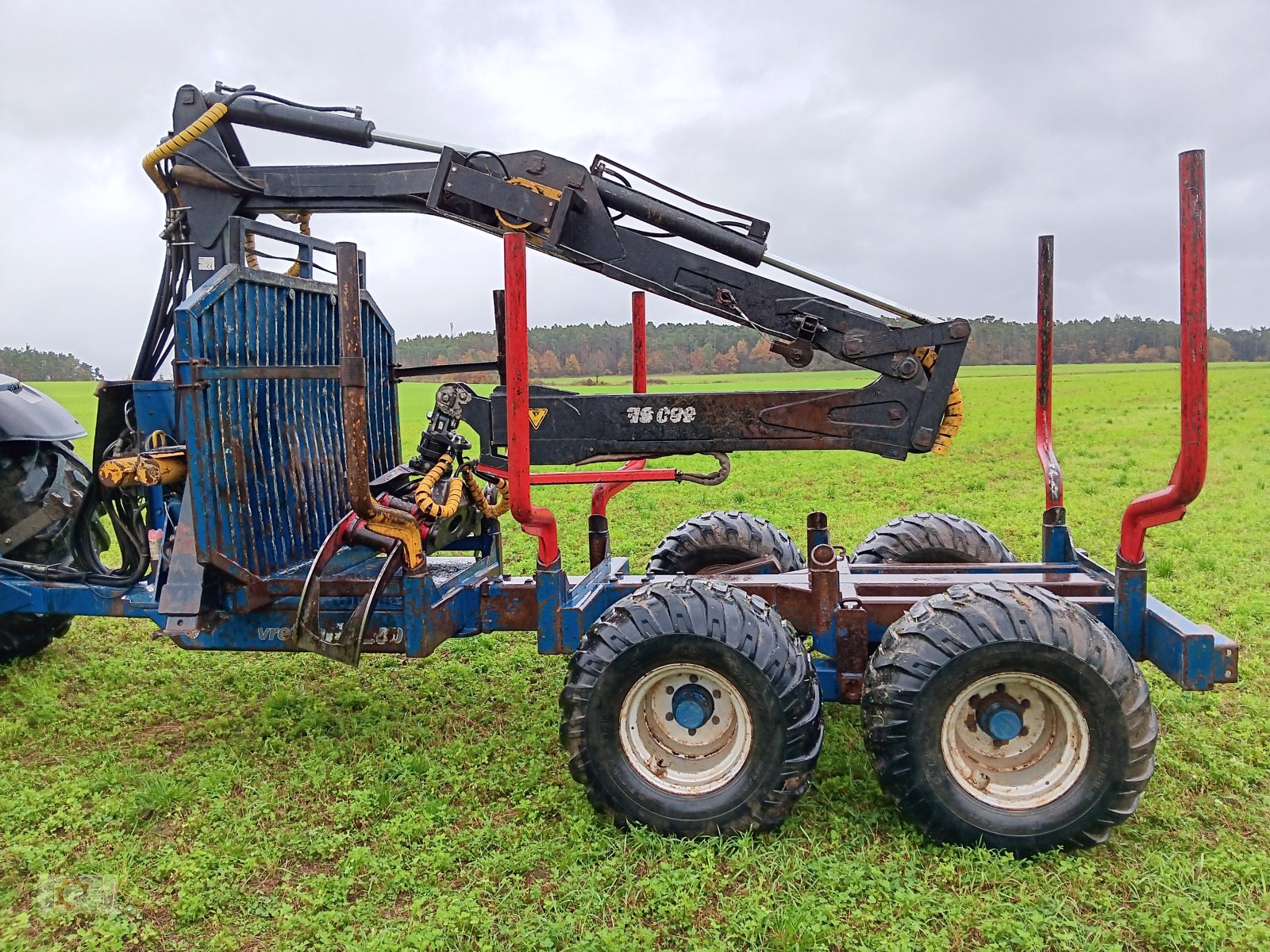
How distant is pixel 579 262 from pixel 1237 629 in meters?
5.38

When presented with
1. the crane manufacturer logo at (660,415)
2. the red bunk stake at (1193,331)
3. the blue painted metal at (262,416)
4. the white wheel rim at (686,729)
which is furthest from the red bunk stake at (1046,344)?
the blue painted metal at (262,416)

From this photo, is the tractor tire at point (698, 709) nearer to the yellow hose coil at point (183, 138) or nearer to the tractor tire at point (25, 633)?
the yellow hose coil at point (183, 138)

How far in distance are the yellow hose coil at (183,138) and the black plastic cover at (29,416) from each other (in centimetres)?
197

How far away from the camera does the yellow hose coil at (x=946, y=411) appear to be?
15.1 feet

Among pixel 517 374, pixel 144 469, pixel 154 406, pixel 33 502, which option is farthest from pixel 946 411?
pixel 33 502

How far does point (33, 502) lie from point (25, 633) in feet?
3.29

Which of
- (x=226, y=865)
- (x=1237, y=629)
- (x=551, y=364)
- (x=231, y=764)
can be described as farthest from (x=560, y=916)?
(x=1237, y=629)

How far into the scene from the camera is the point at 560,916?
138 inches

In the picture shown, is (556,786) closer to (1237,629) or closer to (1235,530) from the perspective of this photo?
(1237,629)

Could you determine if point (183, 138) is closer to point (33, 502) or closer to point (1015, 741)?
point (33, 502)

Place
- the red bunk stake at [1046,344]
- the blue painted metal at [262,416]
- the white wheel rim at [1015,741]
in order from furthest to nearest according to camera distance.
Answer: the red bunk stake at [1046,344] < the blue painted metal at [262,416] < the white wheel rim at [1015,741]

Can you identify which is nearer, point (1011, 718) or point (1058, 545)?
point (1011, 718)

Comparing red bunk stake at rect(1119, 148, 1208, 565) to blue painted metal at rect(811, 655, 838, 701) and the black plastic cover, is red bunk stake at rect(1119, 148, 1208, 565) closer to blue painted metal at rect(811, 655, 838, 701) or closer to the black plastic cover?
blue painted metal at rect(811, 655, 838, 701)

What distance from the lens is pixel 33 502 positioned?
5.96m
